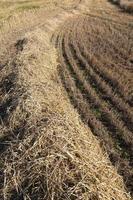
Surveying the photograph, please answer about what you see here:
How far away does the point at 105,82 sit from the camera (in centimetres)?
1244

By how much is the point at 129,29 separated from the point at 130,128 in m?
12.5

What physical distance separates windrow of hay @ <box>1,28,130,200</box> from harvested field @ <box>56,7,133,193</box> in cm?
50

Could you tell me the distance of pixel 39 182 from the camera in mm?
5805

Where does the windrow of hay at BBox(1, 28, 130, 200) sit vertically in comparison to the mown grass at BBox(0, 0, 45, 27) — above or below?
above

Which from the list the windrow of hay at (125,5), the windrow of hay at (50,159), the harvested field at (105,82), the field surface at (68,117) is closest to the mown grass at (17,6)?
the windrow of hay at (125,5)

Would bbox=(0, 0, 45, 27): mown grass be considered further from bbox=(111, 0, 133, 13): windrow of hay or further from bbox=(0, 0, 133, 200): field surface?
bbox=(0, 0, 133, 200): field surface

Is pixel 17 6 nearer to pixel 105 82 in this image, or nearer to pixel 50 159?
pixel 105 82

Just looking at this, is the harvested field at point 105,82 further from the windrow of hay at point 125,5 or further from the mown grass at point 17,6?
the mown grass at point 17,6

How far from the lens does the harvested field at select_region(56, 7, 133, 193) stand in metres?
8.63

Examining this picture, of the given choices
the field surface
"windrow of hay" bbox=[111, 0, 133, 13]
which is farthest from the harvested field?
"windrow of hay" bbox=[111, 0, 133, 13]

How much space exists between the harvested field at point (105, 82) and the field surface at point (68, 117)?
0.02 meters

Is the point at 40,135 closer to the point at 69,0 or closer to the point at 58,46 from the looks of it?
the point at 58,46

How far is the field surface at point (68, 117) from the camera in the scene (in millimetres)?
5871

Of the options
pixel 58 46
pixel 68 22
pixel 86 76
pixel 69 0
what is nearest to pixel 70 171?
pixel 86 76
